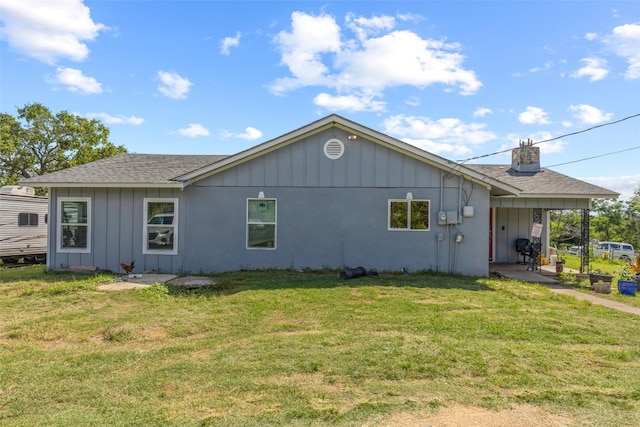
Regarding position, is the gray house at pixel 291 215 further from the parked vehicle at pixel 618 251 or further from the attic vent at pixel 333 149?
the parked vehicle at pixel 618 251

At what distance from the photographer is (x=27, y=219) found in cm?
1348

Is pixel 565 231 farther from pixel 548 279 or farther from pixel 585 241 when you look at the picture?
pixel 548 279

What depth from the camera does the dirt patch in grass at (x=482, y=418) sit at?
282cm

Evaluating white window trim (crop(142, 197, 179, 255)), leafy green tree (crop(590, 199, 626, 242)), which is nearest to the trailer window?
white window trim (crop(142, 197, 179, 255))

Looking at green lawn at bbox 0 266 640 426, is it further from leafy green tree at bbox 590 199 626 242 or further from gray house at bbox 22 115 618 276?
leafy green tree at bbox 590 199 626 242

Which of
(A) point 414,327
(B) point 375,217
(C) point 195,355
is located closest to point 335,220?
(B) point 375,217


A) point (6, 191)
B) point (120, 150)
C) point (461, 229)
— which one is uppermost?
point (120, 150)

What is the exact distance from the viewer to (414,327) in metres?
5.30

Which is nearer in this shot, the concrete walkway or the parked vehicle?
the concrete walkway

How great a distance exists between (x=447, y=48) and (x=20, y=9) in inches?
504

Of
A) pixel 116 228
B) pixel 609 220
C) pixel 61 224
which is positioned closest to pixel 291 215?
pixel 116 228

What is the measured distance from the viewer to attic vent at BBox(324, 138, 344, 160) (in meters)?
9.91

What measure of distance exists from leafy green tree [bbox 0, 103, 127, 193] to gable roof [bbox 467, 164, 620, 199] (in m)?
27.7

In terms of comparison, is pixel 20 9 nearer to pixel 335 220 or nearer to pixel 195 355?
pixel 335 220
